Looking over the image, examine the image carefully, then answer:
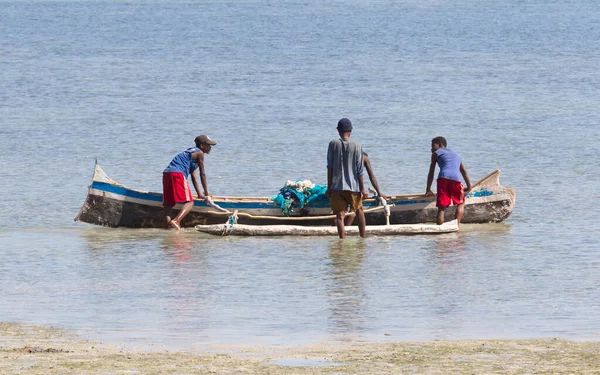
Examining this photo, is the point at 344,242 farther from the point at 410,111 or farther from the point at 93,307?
the point at 410,111

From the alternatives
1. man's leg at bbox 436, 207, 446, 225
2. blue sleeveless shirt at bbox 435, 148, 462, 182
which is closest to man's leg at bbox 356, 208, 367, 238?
man's leg at bbox 436, 207, 446, 225

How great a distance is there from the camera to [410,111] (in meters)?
33.9

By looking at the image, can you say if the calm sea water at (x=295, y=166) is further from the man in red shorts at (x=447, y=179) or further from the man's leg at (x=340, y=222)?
the man in red shorts at (x=447, y=179)

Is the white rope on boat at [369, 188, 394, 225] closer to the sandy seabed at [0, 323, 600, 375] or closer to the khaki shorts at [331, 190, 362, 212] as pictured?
the khaki shorts at [331, 190, 362, 212]

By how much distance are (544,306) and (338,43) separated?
46857 mm

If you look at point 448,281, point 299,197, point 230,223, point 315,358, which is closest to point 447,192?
point 299,197

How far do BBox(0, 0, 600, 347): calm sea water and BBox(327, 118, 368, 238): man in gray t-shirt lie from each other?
58cm

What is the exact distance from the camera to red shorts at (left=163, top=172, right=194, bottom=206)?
16641 mm

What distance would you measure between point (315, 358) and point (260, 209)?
7.63 metres

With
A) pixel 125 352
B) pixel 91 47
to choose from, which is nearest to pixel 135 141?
pixel 125 352

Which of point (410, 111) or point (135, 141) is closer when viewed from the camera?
point (135, 141)

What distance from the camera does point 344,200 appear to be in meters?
15.7

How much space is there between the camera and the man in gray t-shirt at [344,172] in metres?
15.4

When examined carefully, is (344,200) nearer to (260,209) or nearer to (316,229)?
(316,229)
